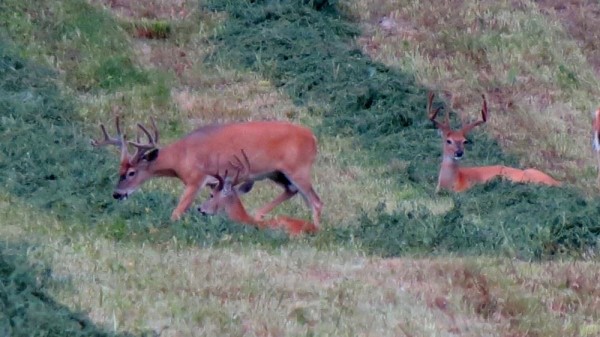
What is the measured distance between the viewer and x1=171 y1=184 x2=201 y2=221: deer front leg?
1371cm

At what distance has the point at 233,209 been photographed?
14.0 meters

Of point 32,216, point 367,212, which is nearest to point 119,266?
point 32,216

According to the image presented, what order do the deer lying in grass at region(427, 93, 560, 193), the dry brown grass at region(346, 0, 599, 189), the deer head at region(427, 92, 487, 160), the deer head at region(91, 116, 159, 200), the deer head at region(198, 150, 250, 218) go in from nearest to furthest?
the deer head at region(198, 150, 250, 218) < the deer head at region(91, 116, 159, 200) < the deer lying in grass at region(427, 93, 560, 193) < the deer head at region(427, 92, 487, 160) < the dry brown grass at region(346, 0, 599, 189)

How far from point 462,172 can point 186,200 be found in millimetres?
4680

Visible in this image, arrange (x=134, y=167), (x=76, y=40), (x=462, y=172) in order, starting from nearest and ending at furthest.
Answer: (x=134, y=167), (x=462, y=172), (x=76, y=40)

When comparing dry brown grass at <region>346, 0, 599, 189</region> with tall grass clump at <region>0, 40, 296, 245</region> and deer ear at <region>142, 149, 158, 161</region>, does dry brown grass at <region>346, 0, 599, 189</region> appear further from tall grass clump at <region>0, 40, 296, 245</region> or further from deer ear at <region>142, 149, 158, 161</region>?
deer ear at <region>142, 149, 158, 161</region>

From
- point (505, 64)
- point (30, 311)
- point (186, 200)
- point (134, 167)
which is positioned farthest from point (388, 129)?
point (30, 311)

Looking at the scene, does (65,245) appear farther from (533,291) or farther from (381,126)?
(381,126)

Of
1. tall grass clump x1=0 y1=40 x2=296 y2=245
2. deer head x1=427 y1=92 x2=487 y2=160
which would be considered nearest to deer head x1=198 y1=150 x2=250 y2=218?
tall grass clump x1=0 y1=40 x2=296 y2=245

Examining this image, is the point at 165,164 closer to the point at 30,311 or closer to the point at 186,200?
the point at 186,200

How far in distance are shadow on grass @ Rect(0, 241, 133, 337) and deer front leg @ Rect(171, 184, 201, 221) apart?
15.9 ft

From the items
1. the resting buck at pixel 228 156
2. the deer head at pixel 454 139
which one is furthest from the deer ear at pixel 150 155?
the deer head at pixel 454 139

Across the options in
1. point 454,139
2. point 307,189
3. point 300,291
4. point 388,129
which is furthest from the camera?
point 388,129

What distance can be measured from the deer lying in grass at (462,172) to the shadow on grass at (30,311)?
8.98 meters
